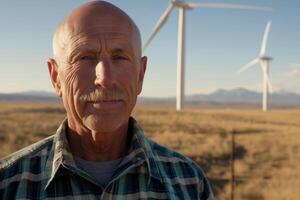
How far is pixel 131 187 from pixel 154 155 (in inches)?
14.2

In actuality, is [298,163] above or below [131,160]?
below

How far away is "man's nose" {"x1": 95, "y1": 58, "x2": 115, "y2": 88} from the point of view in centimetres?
286

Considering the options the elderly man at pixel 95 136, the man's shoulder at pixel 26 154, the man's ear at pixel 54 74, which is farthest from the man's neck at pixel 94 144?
the man's ear at pixel 54 74

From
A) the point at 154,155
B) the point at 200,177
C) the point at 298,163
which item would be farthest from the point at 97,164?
the point at 298,163

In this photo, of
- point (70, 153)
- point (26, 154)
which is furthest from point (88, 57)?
point (26, 154)

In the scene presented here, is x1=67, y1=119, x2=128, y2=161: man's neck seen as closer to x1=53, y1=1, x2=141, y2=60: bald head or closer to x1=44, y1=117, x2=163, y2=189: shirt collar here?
x1=44, y1=117, x2=163, y2=189: shirt collar

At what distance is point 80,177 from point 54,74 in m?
0.78

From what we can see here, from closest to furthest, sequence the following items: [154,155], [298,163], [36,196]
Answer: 1. [36,196]
2. [154,155]
3. [298,163]

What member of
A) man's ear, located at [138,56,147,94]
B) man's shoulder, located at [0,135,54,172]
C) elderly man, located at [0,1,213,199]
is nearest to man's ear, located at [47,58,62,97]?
elderly man, located at [0,1,213,199]

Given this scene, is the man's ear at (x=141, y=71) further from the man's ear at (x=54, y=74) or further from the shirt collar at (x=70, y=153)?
the man's ear at (x=54, y=74)

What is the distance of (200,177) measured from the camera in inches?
132

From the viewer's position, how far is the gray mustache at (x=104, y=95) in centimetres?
289

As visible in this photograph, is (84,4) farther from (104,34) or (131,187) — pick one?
(131,187)

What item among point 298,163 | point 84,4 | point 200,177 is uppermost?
point 84,4
